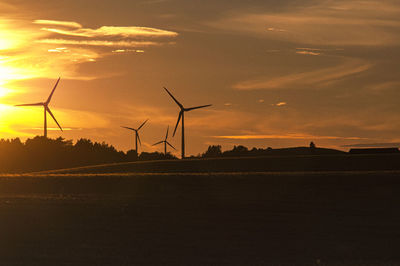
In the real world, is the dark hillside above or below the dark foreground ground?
above

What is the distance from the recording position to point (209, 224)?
3688 cm

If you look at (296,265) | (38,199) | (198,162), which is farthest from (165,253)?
(198,162)

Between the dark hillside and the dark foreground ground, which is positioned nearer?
the dark foreground ground

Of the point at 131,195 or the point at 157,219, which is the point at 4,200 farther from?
the point at 157,219

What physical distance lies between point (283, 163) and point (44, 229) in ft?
250

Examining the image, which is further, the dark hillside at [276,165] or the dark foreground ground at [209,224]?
the dark hillside at [276,165]

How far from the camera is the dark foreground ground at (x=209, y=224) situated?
26453 millimetres

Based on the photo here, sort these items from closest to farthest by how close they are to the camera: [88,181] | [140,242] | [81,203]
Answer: [140,242], [81,203], [88,181]

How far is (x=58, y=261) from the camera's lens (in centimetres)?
2483

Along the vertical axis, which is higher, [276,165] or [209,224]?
[276,165]

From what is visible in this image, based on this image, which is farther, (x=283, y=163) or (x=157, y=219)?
(x=283, y=163)

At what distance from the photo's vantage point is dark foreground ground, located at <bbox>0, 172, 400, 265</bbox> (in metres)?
26.5

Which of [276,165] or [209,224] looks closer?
[209,224]

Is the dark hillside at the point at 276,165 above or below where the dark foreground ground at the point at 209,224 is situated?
above
